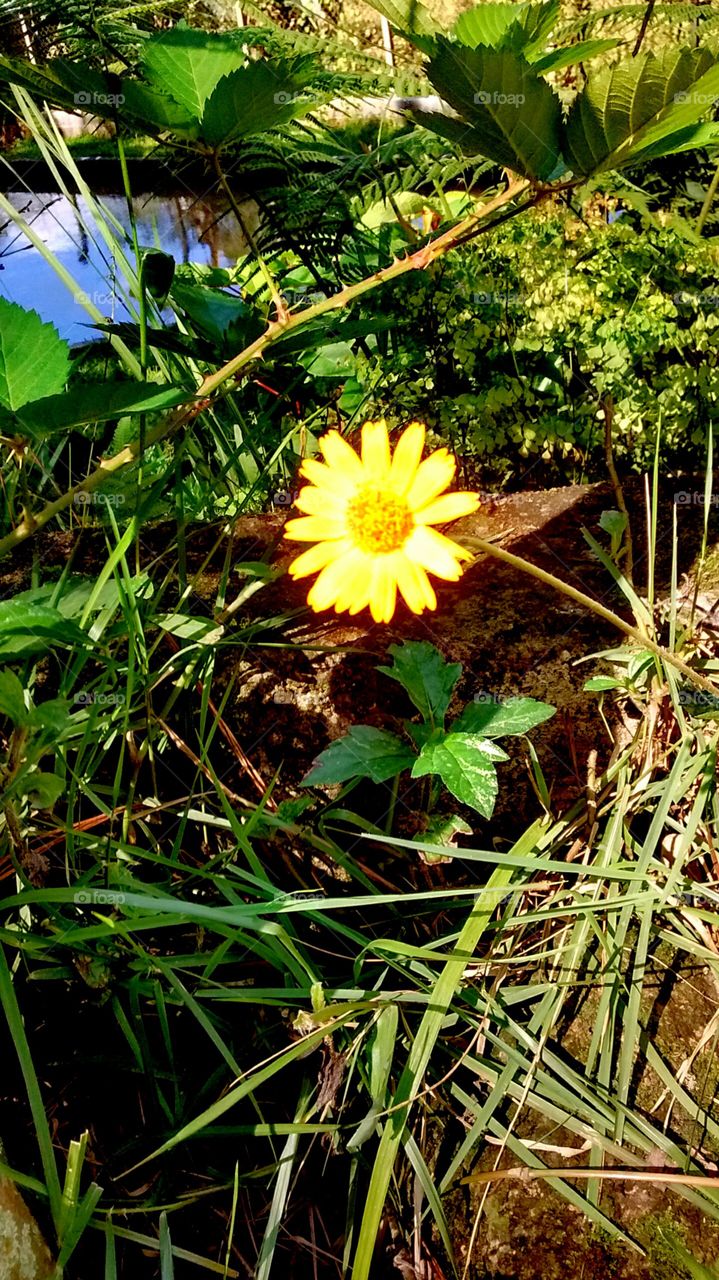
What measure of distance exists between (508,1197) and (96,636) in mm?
527

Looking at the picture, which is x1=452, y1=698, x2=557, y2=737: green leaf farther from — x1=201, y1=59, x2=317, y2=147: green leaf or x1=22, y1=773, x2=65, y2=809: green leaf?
x1=201, y1=59, x2=317, y2=147: green leaf

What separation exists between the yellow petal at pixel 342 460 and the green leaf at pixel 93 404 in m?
0.15

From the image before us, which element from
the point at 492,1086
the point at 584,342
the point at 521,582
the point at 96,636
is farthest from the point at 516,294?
the point at 492,1086

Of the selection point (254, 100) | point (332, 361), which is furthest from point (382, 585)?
point (332, 361)

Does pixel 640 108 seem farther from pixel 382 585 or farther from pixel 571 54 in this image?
pixel 382 585

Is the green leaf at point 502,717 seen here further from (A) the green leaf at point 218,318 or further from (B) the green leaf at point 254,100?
(B) the green leaf at point 254,100

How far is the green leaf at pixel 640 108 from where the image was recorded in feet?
1.61

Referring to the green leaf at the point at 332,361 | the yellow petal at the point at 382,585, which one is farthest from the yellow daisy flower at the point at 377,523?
the green leaf at the point at 332,361

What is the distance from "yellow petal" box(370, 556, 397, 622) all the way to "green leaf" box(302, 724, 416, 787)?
0.44 feet

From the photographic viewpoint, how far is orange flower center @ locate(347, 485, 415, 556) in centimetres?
64

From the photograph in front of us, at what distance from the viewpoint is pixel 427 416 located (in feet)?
3.53

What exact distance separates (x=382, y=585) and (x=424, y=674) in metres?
0.13

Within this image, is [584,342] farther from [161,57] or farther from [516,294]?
[161,57]

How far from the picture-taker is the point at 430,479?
0.63 meters
